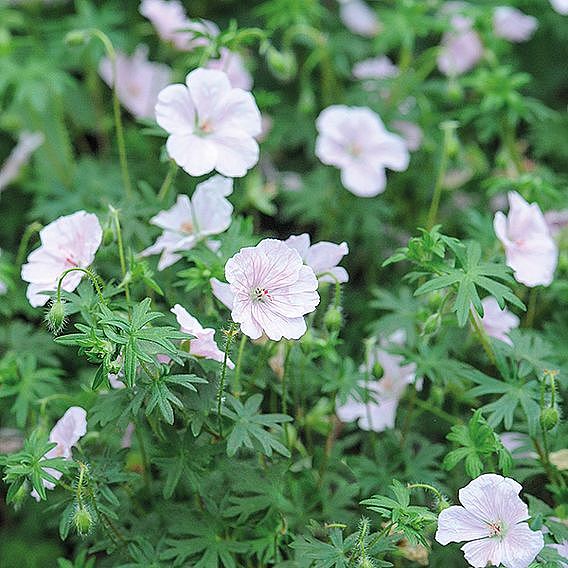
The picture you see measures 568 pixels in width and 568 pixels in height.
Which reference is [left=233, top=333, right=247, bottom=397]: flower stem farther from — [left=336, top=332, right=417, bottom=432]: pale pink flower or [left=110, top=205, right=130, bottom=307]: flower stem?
[left=336, top=332, right=417, bottom=432]: pale pink flower

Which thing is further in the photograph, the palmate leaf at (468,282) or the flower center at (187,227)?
the flower center at (187,227)

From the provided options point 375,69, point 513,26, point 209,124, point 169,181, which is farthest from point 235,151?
point 513,26

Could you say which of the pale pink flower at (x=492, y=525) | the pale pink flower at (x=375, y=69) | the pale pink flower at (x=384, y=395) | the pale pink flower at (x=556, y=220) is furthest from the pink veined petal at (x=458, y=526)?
the pale pink flower at (x=375, y=69)

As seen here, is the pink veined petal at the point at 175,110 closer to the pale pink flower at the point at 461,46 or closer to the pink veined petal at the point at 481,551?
the pink veined petal at the point at 481,551

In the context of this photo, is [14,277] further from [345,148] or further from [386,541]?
[386,541]

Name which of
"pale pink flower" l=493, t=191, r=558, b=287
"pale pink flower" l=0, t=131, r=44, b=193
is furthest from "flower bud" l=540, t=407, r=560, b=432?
"pale pink flower" l=0, t=131, r=44, b=193
